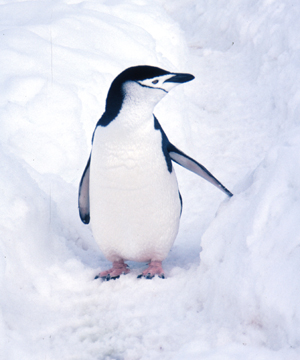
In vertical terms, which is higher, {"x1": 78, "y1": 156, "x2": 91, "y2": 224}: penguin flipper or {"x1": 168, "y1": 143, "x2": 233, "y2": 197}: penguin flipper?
{"x1": 168, "y1": 143, "x2": 233, "y2": 197}: penguin flipper

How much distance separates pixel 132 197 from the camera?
1865 mm

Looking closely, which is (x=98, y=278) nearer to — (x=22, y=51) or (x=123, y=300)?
(x=123, y=300)

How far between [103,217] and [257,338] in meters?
0.88

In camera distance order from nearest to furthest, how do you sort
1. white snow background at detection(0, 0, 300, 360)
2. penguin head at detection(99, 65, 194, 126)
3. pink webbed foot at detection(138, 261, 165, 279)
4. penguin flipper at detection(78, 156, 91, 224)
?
white snow background at detection(0, 0, 300, 360) → penguin head at detection(99, 65, 194, 126) → pink webbed foot at detection(138, 261, 165, 279) → penguin flipper at detection(78, 156, 91, 224)

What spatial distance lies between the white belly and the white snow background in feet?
0.56

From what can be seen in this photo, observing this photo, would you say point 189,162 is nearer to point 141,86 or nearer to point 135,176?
point 135,176

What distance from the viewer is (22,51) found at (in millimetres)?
3361

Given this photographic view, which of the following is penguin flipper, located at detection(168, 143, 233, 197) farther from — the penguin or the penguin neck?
the penguin neck

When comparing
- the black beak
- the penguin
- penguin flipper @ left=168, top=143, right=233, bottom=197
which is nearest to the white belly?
the penguin

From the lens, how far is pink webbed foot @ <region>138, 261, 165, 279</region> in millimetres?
1932

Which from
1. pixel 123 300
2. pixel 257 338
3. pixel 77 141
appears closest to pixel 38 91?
pixel 77 141

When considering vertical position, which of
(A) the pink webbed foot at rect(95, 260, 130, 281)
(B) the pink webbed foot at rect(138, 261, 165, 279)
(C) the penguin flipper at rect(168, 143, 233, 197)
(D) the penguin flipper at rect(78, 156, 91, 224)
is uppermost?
(C) the penguin flipper at rect(168, 143, 233, 197)

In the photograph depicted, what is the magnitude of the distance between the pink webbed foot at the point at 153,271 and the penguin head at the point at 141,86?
70 cm

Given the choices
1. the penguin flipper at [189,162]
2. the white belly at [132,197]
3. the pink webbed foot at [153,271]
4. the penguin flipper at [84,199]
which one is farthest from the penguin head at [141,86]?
the pink webbed foot at [153,271]
